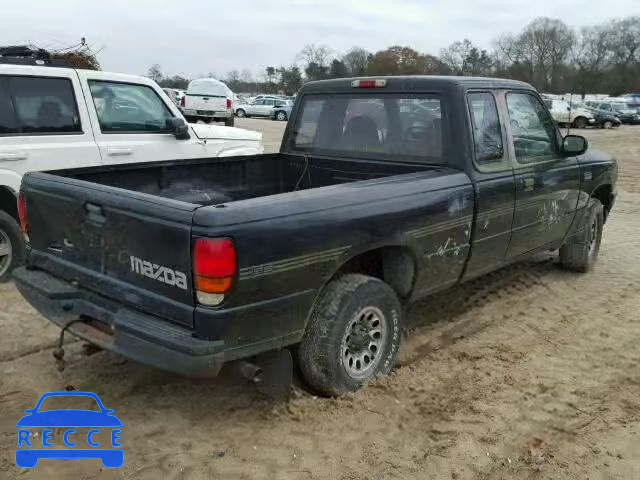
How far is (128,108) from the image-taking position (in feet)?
20.7

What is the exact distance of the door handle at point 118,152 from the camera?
6.01 m

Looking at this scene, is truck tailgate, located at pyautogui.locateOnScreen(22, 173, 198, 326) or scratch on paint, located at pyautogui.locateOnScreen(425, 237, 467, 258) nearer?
truck tailgate, located at pyautogui.locateOnScreen(22, 173, 198, 326)

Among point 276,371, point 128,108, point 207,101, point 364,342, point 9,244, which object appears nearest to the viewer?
point 276,371

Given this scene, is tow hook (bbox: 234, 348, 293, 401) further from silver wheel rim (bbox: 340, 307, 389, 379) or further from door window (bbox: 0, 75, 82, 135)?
door window (bbox: 0, 75, 82, 135)

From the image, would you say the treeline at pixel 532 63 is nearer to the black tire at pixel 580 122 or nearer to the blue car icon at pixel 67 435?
the black tire at pixel 580 122

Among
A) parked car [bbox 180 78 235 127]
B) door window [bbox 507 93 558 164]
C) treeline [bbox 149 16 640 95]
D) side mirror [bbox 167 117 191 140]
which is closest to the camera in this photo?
door window [bbox 507 93 558 164]

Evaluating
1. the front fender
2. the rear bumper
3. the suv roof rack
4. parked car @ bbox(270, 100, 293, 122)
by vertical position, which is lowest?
parked car @ bbox(270, 100, 293, 122)

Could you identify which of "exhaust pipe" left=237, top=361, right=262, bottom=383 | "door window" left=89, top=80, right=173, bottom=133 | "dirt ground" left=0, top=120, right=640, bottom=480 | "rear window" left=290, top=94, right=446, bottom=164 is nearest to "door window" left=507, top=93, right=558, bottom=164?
"rear window" left=290, top=94, right=446, bottom=164

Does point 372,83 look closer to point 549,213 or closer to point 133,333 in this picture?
point 549,213

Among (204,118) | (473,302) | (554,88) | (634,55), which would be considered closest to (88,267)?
(473,302)

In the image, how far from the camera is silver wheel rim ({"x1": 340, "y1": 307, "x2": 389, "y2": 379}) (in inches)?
142

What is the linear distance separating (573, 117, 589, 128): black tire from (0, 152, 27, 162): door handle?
3512 cm

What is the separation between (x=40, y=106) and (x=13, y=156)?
1.92 feet

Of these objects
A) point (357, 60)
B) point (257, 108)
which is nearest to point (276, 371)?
point (257, 108)
